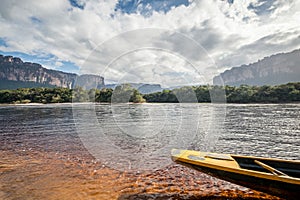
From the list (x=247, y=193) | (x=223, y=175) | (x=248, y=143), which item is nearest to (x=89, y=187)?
(x=223, y=175)

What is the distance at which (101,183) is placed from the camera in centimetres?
666

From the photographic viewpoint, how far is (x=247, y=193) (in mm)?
5812

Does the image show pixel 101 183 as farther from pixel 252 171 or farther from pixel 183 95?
pixel 183 95

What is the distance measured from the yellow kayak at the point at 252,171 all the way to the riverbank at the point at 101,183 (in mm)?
997

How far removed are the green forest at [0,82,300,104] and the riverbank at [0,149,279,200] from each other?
49433mm

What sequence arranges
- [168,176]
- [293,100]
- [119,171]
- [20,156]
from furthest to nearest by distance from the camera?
1. [293,100]
2. [20,156]
3. [119,171]
4. [168,176]

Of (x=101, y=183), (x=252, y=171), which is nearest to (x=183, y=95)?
(x=101, y=183)

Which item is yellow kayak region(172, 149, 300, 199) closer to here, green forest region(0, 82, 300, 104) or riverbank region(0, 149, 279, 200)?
riverbank region(0, 149, 279, 200)

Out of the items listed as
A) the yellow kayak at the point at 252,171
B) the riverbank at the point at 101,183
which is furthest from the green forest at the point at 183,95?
the yellow kayak at the point at 252,171

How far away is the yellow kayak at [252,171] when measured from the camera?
14.1 ft

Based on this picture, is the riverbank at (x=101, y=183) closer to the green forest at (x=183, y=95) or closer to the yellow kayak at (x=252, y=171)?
the yellow kayak at (x=252, y=171)

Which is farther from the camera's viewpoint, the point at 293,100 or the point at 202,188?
the point at 293,100

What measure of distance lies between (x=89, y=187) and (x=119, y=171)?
1.70 m

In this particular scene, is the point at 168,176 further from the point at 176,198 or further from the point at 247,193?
the point at 247,193
